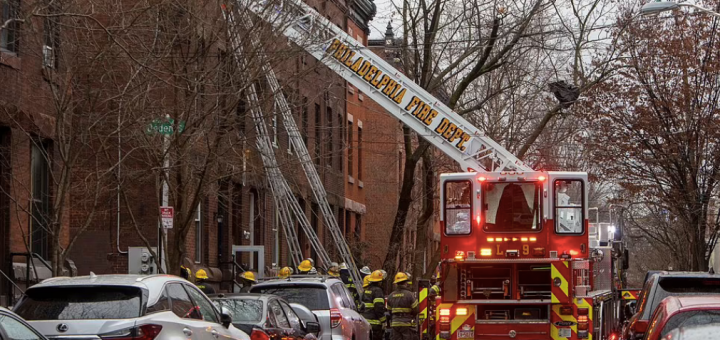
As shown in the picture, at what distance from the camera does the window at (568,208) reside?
60.1ft

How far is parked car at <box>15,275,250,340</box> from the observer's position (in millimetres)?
10766

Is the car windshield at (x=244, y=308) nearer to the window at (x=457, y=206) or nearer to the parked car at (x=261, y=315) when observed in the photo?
the parked car at (x=261, y=315)

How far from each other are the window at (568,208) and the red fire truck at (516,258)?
0.02 metres

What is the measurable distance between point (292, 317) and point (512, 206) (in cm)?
485

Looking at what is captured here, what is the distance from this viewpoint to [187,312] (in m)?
12.3

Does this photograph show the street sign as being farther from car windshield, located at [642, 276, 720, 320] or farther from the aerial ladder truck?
car windshield, located at [642, 276, 720, 320]

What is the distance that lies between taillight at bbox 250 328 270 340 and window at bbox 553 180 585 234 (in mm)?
6128

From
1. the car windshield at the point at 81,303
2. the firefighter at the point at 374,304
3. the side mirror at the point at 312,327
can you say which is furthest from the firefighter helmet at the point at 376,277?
the car windshield at the point at 81,303

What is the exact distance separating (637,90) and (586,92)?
5.26 feet

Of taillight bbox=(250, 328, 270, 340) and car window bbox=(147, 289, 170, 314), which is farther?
taillight bbox=(250, 328, 270, 340)

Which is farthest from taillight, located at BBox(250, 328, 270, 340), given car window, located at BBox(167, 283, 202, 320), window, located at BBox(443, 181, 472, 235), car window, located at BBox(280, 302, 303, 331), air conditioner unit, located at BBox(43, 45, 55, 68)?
window, located at BBox(443, 181, 472, 235)

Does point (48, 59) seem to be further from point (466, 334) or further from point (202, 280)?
point (466, 334)

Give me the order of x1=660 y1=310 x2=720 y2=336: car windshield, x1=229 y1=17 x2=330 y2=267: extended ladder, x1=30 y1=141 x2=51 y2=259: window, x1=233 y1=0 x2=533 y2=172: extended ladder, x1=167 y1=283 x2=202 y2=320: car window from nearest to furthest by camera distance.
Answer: x1=660 y1=310 x2=720 y2=336: car windshield → x1=167 y1=283 x2=202 y2=320: car window → x1=229 y1=17 x2=330 y2=267: extended ladder → x1=30 y1=141 x2=51 y2=259: window → x1=233 y1=0 x2=533 y2=172: extended ladder

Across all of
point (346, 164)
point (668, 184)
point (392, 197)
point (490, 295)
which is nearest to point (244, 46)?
point (490, 295)
